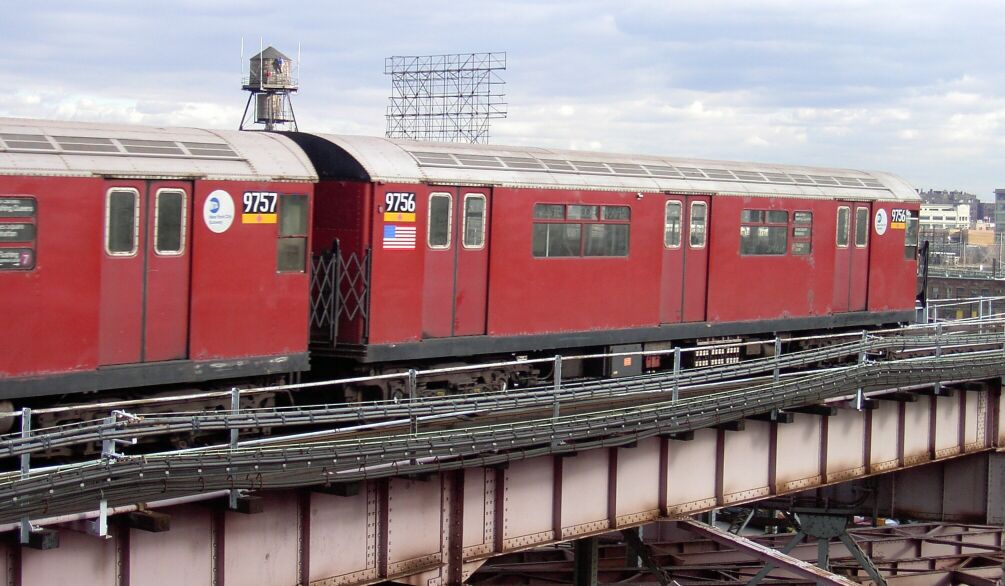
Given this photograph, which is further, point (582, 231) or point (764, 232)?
point (764, 232)

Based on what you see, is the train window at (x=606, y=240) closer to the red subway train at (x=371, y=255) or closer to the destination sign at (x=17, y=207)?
the red subway train at (x=371, y=255)

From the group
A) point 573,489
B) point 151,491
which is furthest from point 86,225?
point 573,489

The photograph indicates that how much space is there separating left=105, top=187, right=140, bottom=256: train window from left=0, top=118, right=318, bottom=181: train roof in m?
0.26

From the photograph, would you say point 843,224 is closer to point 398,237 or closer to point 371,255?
point 398,237

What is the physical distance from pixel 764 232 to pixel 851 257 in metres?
3.29

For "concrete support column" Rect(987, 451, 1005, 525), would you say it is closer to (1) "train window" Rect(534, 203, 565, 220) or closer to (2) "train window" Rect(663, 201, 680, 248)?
(2) "train window" Rect(663, 201, 680, 248)

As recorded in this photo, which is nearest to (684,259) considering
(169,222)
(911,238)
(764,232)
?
(764,232)

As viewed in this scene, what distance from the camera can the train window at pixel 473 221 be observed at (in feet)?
66.9

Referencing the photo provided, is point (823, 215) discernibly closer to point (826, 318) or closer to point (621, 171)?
point (826, 318)

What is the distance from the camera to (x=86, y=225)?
1554 cm

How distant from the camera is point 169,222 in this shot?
16.5m

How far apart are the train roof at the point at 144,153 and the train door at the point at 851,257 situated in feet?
46.6

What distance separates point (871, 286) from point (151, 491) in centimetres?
2056

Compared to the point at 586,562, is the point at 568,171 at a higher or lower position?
higher
